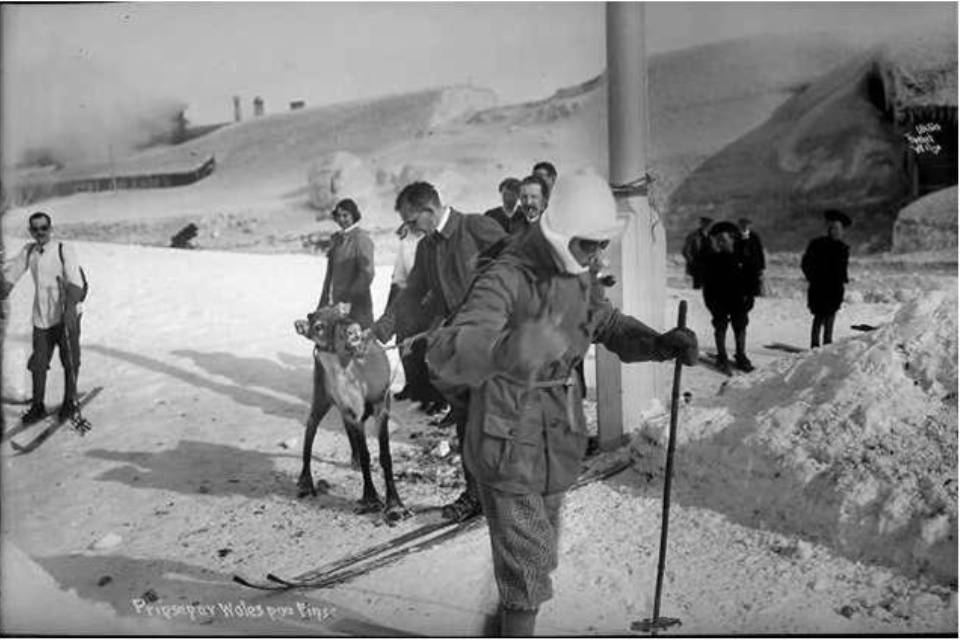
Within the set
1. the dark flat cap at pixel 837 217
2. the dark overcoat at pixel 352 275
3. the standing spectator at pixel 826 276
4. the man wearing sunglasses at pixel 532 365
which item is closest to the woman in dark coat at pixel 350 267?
the dark overcoat at pixel 352 275

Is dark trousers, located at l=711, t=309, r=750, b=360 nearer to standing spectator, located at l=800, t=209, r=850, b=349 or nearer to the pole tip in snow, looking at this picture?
standing spectator, located at l=800, t=209, r=850, b=349

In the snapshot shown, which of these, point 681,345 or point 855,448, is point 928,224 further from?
point 681,345

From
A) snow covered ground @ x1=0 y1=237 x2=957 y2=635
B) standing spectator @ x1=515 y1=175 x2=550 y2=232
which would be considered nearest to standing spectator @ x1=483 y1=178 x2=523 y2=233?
standing spectator @ x1=515 y1=175 x2=550 y2=232

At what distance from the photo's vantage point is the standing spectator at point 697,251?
14.6ft

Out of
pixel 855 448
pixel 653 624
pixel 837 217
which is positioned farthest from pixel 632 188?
pixel 653 624

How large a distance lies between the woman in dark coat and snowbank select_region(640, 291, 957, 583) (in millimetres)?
1270

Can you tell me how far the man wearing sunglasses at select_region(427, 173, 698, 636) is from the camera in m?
2.54

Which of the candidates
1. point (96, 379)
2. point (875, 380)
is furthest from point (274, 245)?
point (875, 380)

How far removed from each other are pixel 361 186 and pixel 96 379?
4.37 ft

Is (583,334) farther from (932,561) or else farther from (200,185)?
(200,185)

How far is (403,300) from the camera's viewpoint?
3.92 meters

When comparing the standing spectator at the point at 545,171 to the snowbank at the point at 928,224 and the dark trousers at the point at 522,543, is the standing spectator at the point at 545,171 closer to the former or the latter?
the snowbank at the point at 928,224

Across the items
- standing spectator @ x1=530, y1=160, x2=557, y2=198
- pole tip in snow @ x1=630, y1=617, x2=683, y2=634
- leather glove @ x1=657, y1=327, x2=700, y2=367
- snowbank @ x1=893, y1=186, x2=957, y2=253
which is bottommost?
pole tip in snow @ x1=630, y1=617, x2=683, y2=634

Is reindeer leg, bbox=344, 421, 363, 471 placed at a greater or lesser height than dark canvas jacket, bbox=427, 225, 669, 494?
lesser
